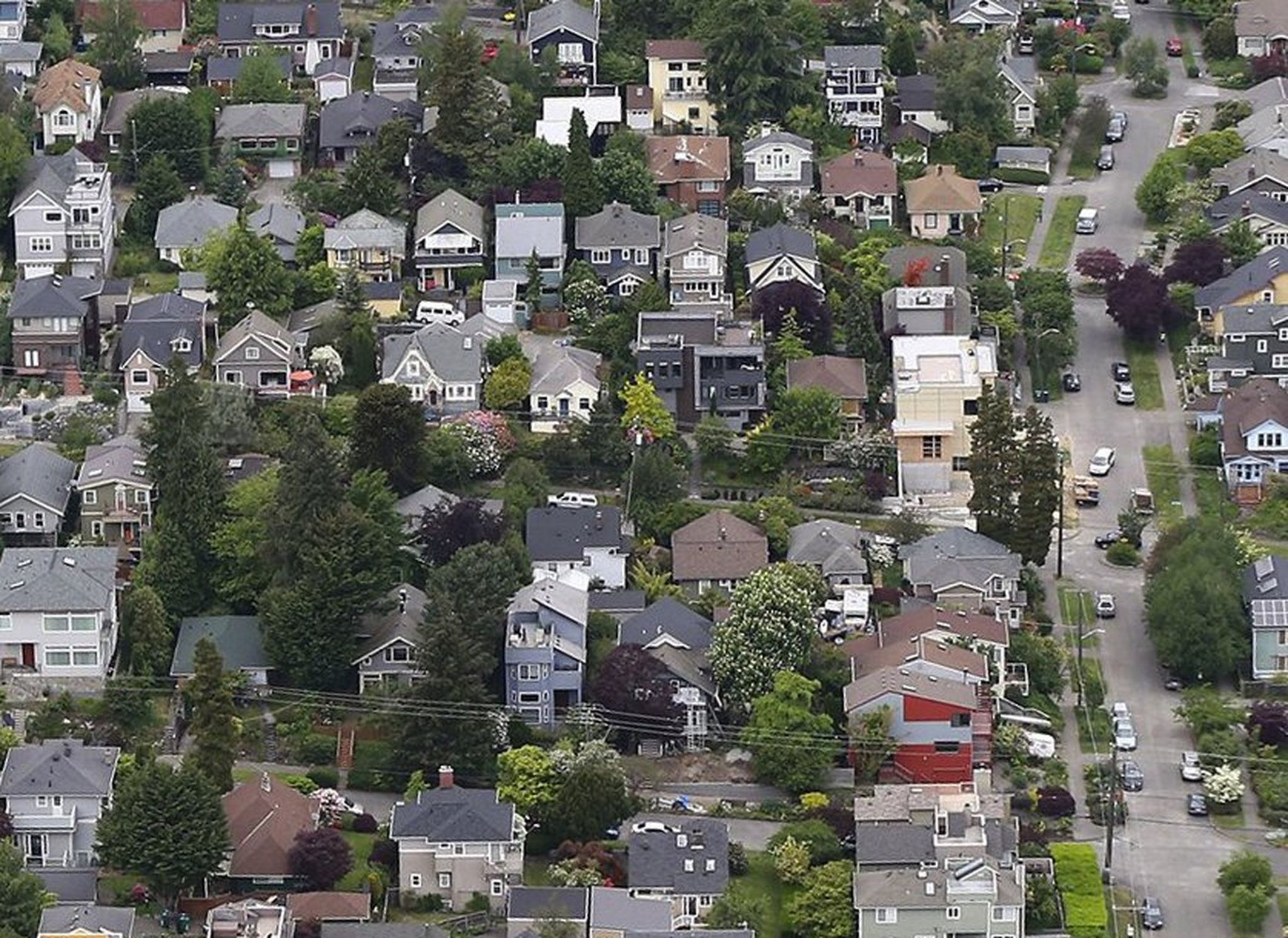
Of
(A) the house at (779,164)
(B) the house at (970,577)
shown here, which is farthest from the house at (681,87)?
(B) the house at (970,577)

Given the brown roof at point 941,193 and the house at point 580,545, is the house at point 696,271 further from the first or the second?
the house at point 580,545

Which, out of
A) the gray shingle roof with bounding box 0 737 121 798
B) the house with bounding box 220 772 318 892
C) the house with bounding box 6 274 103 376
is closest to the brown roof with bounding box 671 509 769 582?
the house with bounding box 220 772 318 892

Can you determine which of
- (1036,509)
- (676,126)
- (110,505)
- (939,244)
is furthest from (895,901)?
(676,126)

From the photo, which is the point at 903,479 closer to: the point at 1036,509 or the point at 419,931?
the point at 1036,509

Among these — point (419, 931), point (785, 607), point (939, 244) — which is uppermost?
point (939, 244)

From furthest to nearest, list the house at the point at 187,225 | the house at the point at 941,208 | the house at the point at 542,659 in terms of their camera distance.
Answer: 1. the house at the point at 941,208
2. the house at the point at 187,225
3. the house at the point at 542,659

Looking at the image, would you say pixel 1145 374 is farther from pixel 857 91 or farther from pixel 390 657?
pixel 390 657
